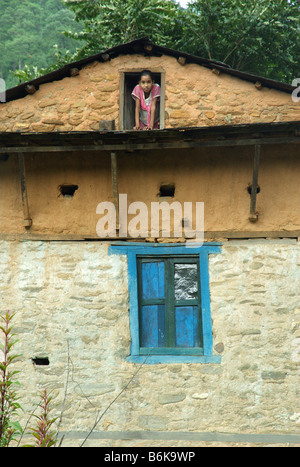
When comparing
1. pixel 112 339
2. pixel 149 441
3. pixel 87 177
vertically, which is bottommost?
pixel 149 441

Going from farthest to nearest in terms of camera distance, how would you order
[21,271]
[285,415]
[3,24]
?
[3,24], [21,271], [285,415]

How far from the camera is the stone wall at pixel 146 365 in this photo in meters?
5.50

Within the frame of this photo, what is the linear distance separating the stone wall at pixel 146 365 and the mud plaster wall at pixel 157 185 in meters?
0.35

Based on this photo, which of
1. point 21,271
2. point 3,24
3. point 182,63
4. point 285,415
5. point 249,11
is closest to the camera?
point 285,415

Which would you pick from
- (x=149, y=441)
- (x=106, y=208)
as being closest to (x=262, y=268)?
(x=106, y=208)

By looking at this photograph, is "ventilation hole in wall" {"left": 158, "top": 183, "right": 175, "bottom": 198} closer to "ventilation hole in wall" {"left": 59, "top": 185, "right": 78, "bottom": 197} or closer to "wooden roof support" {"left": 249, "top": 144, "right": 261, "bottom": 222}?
"wooden roof support" {"left": 249, "top": 144, "right": 261, "bottom": 222}

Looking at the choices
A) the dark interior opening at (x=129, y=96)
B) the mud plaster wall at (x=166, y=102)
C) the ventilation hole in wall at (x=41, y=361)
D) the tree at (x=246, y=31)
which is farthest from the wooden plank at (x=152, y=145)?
the tree at (x=246, y=31)

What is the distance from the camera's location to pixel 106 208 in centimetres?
603

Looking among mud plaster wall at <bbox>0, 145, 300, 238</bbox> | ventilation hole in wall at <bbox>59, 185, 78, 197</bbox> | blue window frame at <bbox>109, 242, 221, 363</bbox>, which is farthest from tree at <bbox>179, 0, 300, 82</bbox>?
blue window frame at <bbox>109, 242, 221, 363</bbox>

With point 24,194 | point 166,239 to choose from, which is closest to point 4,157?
point 24,194

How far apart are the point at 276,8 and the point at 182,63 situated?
17.9 ft

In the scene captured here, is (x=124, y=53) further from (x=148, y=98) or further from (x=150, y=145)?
(x=150, y=145)

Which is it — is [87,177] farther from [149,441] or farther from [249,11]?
[249,11]

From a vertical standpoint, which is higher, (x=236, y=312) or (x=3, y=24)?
(x=3, y=24)
